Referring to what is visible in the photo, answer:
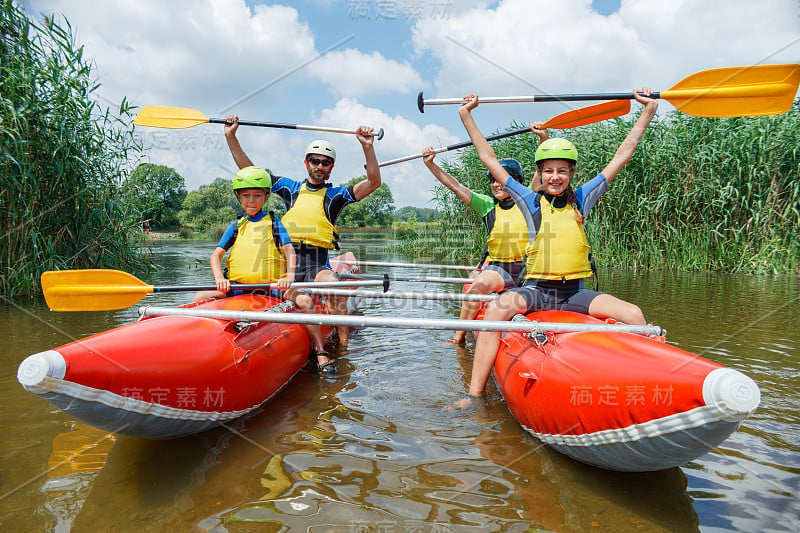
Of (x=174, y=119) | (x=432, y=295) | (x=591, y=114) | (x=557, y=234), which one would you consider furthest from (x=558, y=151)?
(x=174, y=119)

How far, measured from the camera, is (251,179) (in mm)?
4367

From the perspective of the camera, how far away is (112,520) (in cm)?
215

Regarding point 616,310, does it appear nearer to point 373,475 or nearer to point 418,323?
point 418,323

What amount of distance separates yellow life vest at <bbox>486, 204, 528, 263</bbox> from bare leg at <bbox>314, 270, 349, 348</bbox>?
181 cm

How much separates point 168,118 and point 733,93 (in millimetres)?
6023

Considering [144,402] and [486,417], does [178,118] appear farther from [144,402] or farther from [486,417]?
[486,417]

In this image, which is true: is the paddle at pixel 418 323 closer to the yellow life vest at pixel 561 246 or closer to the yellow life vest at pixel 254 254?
the yellow life vest at pixel 561 246

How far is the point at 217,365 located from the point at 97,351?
69 centimetres

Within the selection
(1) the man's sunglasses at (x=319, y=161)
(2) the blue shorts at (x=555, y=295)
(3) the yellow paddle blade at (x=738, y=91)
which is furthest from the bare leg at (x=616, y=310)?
(1) the man's sunglasses at (x=319, y=161)

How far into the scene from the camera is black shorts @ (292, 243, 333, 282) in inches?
206

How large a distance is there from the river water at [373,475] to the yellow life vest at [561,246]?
115cm

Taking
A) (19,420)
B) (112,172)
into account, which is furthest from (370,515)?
(112,172)

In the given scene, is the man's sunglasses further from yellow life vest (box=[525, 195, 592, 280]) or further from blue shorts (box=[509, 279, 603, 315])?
blue shorts (box=[509, 279, 603, 315])

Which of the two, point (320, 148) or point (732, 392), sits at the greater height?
point (320, 148)
